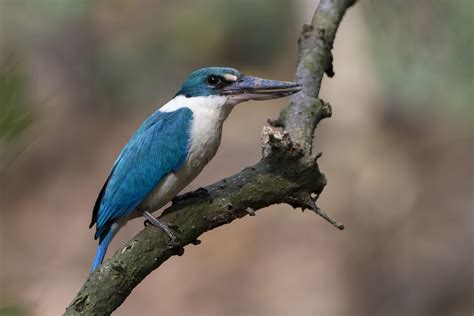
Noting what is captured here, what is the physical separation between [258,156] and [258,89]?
466cm

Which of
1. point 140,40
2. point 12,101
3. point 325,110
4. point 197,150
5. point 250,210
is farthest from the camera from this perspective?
point 140,40

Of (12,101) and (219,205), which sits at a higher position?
(219,205)

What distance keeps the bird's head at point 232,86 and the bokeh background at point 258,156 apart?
74 centimetres

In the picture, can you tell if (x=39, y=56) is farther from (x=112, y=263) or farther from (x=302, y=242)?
(x=112, y=263)

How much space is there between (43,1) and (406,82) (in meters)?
4.55

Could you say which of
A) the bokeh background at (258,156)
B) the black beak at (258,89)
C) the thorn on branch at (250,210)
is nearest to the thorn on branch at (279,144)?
the thorn on branch at (250,210)

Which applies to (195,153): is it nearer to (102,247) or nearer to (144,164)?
(144,164)

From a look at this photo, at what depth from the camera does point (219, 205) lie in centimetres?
196

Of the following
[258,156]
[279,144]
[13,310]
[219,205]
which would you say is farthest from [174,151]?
[258,156]

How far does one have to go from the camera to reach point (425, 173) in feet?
19.9

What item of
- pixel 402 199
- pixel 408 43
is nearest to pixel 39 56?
pixel 402 199

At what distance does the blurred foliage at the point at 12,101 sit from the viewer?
1243 millimetres

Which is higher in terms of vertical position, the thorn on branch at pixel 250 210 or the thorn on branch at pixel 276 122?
the thorn on branch at pixel 276 122

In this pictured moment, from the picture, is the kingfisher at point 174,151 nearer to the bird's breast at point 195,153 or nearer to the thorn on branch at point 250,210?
the bird's breast at point 195,153
